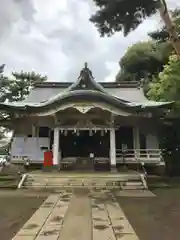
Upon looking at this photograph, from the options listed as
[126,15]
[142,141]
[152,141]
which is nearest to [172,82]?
[152,141]

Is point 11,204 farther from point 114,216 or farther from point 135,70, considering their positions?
point 135,70

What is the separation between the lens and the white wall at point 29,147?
1816 centimetres

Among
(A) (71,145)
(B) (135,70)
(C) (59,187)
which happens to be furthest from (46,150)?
(B) (135,70)

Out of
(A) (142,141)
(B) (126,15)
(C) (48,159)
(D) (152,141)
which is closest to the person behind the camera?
(B) (126,15)

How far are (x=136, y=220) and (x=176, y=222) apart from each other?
0.97 m

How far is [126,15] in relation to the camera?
11062 mm

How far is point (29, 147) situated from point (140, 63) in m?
25.0

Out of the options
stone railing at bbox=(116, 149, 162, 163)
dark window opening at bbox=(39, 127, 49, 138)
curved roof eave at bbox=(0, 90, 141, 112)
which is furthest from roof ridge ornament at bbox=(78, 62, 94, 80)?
stone railing at bbox=(116, 149, 162, 163)

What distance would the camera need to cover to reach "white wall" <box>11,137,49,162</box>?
18.2 m

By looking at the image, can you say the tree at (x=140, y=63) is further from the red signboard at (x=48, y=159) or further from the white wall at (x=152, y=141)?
the red signboard at (x=48, y=159)

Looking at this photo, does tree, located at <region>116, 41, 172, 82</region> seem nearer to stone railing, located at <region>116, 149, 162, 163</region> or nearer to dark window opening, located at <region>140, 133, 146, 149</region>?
dark window opening, located at <region>140, 133, 146, 149</region>

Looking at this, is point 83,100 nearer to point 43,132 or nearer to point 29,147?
point 43,132

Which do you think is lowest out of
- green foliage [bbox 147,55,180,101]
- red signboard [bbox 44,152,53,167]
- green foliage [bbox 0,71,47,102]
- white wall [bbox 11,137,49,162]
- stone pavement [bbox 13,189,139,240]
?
stone pavement [bbox 13,189,139,240]

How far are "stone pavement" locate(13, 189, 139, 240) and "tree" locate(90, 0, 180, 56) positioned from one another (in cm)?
663
